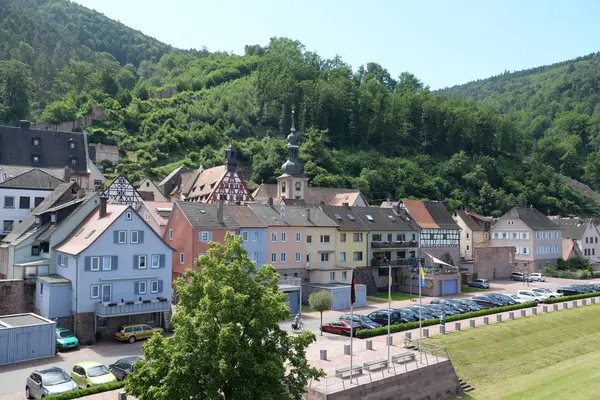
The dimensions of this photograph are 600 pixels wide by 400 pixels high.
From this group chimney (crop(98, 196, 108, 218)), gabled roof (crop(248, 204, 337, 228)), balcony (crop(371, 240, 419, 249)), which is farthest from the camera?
balcony (crop(371, 240, 419, 249))

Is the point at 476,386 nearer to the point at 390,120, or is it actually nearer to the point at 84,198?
the point at 84,198

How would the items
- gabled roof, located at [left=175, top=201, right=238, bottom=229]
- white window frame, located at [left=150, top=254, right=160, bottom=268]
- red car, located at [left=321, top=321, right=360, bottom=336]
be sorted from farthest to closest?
gabled roof, located at [left=175, top=201, right=238, bottom=229] → white window frame, located at [left=150, top=254, right=160, bottom=268] → red car, located at [left=321, top=321, right=360, bottom=336]

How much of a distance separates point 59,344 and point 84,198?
12315mm

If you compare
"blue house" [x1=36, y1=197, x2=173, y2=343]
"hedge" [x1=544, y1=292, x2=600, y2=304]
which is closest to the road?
"blue house" [x1=36, y1=197, x2=173, y2=343]

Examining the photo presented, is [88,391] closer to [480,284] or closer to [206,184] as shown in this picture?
[480,284]

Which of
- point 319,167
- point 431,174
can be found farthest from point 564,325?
point 431,174

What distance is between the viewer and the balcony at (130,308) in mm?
34094

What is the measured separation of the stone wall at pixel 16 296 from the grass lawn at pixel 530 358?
26468 mm

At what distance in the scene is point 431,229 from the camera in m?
65.2

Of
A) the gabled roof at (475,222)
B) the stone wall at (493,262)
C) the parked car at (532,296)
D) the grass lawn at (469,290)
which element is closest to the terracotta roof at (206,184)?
the gabled roof at (475,222)

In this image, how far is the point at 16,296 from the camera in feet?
116

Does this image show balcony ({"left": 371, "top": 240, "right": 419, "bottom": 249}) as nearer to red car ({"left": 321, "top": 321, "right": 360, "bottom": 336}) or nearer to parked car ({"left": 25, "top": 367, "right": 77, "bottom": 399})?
red car ({"left": 321, "top": 321, "right": 360, "bottom": 336})

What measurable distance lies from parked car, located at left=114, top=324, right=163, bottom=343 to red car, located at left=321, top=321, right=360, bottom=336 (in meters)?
11.1

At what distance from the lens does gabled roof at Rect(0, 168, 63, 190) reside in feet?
155
